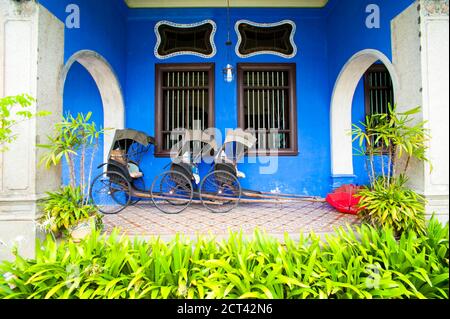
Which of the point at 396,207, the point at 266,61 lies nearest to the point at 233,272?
the point at 396,207

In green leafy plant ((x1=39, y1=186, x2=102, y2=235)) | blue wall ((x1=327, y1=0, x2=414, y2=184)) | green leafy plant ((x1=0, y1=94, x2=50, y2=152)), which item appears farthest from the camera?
blue wall ((x1=327, y1=0, x2=414, y2=184))

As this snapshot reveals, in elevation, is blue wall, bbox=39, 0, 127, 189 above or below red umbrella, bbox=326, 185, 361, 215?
above

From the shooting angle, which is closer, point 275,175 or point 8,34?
point 8,34

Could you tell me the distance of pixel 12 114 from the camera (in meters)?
2.79

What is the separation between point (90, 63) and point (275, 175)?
14.6 feet

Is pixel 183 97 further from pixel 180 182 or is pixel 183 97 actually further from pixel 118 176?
pixel 118 176

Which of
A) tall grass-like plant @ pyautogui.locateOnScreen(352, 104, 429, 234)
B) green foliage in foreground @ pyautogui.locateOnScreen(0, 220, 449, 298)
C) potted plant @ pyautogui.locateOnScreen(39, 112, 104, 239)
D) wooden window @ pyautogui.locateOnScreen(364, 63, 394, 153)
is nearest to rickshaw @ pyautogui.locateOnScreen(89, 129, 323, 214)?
potted plant @ pyautogui.locateOnScreen(39, 112, 104, 239)

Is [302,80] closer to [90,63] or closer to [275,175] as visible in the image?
[275,175]

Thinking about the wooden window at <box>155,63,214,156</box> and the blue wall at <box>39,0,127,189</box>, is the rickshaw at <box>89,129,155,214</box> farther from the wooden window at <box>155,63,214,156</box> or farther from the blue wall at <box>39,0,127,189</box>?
the wooden window at <box>155,63,214,156</box>

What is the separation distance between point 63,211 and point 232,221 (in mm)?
2249

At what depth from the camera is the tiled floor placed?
10.5ft

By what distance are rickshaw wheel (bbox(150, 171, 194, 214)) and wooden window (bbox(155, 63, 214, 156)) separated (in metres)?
1.25
